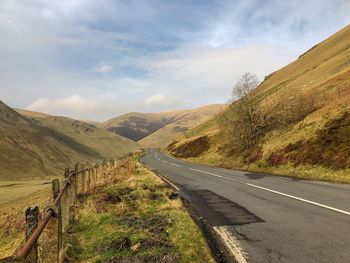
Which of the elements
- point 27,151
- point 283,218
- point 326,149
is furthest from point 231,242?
point 27,151

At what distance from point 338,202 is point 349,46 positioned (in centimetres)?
8692

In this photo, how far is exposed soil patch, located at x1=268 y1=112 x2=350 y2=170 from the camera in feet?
80.2

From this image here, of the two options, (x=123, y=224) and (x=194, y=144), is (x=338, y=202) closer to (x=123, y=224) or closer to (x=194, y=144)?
(x=123, y=224)

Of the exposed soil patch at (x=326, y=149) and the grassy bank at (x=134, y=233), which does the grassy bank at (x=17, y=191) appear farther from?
the grassy bank at (x=134, y=233)

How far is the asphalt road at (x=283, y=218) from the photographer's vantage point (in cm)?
788

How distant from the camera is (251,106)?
1670 inches

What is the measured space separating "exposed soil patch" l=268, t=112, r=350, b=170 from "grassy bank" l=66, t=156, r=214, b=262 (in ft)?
46.0

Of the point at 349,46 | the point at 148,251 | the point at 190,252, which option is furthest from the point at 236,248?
the point at 349,46

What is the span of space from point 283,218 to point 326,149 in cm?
1717

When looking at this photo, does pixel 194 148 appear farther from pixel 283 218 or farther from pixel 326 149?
pixel 283 218

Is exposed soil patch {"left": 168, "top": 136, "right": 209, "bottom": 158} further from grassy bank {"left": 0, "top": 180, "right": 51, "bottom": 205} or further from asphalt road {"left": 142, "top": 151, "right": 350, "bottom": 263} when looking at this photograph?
asphalt road {"left": 142, "top": 151, "right": 350, "bottom": 263}

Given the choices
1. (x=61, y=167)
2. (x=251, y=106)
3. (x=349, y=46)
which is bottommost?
(x=61, y=167)

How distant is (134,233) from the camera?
959 cm

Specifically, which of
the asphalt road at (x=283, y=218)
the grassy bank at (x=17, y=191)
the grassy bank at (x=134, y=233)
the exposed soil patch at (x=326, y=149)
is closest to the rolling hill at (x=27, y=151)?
the grassy bank at (x=17, y=191)
